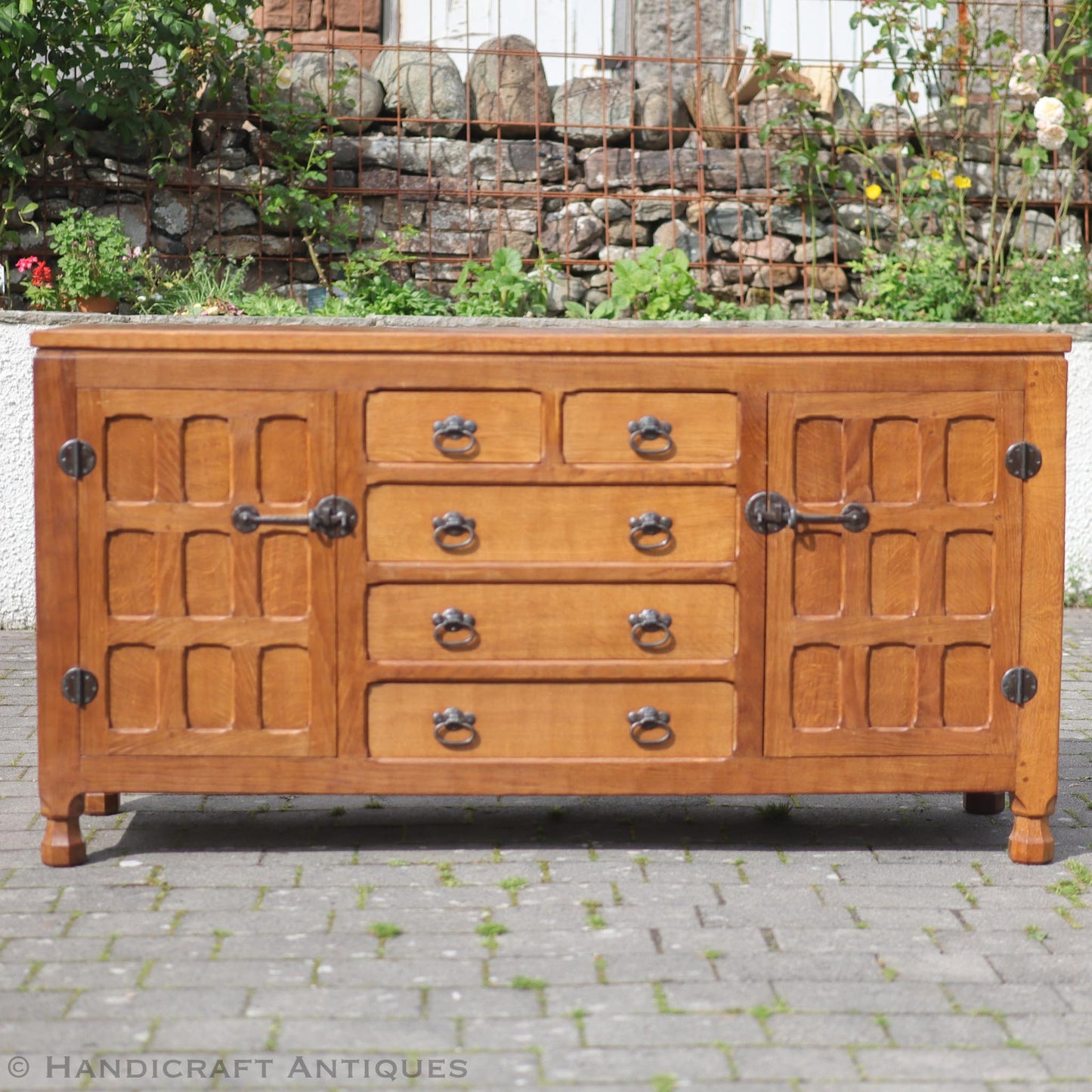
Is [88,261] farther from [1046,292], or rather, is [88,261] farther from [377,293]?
[1046,292]

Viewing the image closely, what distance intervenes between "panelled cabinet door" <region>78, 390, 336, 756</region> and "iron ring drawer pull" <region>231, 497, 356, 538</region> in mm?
16

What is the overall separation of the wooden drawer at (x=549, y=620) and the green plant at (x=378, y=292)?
3.88m

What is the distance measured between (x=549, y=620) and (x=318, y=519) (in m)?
0.58

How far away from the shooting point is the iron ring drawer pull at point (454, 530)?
3.89 metres

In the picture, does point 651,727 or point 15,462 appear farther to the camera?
point 15,462

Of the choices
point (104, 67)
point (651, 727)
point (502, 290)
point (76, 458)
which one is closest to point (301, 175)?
point (104, 67)

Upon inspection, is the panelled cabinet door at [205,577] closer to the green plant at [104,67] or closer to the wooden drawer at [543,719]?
the wooden drawer at [543,719]

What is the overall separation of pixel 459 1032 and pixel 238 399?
1568 millimetres

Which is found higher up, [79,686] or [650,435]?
[650,435]

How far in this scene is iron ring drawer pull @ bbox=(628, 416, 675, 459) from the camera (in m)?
3.87

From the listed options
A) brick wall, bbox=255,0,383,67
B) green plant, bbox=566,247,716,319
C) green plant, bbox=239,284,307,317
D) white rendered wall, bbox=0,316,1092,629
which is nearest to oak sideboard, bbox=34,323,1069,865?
white rendered wall, bbox=0,316,1092,629

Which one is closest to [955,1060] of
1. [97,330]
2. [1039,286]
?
[97,330]

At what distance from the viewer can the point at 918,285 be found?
26.8 feet

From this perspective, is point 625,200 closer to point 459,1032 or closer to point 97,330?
point 97,330
